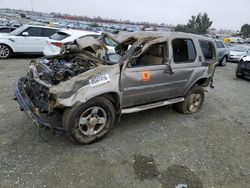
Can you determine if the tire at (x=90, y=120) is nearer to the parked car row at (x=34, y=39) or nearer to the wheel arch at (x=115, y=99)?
the wheel arch at (x=115, y=99)

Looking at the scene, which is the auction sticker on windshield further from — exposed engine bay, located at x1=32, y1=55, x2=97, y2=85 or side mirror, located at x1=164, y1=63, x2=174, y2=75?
side mirror, located at x1=164, y1=63, x2=174, y2=75

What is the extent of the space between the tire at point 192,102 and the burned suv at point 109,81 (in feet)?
0.08

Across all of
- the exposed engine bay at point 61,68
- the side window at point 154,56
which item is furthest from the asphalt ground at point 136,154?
the side window at point 154,56

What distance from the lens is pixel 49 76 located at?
3689 mm

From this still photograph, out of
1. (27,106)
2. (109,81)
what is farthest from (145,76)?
(27,106)

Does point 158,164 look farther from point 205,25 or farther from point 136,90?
point 205,25

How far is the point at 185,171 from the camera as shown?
10.7 feet

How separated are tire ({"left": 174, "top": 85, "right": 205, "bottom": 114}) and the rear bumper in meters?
2.93

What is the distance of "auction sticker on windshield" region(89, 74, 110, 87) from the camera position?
11.2 feet

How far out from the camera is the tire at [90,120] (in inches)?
132

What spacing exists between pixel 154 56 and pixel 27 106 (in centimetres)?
255

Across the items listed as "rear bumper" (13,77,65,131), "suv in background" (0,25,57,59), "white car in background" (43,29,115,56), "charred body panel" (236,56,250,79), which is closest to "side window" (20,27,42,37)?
"suv in background" (0,25,57,59)

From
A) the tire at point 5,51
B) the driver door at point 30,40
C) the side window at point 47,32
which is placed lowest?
the tire at point 5,51

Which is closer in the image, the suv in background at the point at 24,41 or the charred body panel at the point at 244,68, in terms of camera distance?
the charred body panel at the point at 244,68
